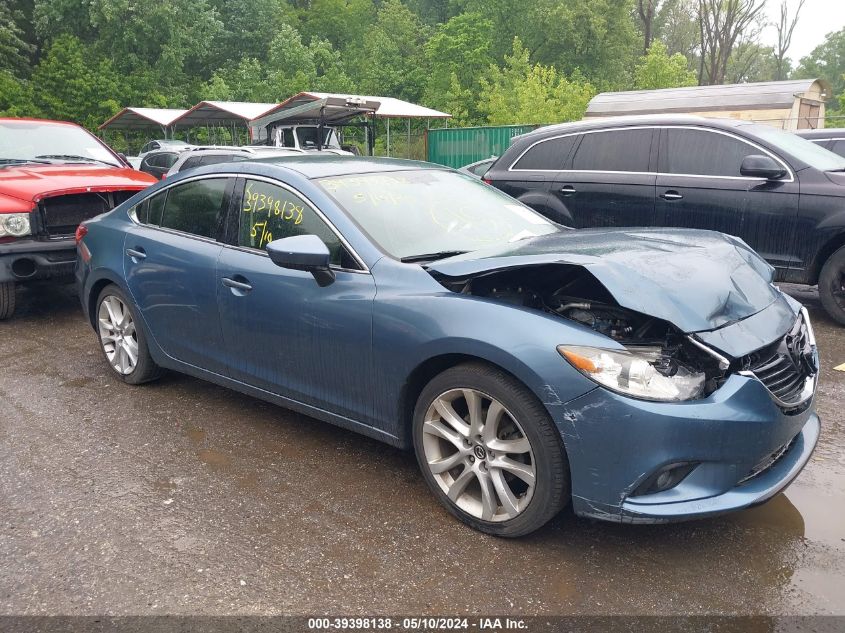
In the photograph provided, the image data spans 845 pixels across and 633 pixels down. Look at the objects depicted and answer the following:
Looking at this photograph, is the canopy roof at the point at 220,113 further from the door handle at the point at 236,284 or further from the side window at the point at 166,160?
the door handle at the point at 236,284

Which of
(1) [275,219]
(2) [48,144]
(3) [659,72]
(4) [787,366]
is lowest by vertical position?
(4) [787,366]

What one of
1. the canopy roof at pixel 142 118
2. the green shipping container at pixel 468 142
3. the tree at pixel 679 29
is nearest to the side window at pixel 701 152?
the green shipping container at pixel 468 142

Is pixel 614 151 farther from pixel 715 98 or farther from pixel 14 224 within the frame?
pixel 715 98

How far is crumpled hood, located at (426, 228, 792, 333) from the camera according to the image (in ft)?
9.07

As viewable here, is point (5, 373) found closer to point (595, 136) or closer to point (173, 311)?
point (173, 311)

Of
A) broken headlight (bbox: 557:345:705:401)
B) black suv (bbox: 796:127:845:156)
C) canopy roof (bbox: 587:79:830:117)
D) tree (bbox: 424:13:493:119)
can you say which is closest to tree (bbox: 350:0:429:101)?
tree (bbox: 424:13:493:119)

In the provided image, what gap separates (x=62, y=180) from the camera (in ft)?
22.0

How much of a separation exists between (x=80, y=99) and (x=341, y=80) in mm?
14401

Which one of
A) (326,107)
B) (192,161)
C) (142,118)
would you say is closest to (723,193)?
(192,161)

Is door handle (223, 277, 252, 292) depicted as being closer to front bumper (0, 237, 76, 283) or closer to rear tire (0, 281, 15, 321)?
front bumper (0, 237, 76, 283)

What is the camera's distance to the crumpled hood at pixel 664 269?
276cm

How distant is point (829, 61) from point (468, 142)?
71.1 meters

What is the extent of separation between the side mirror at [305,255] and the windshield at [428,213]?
0.29 metres

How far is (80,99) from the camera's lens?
3959 cm
